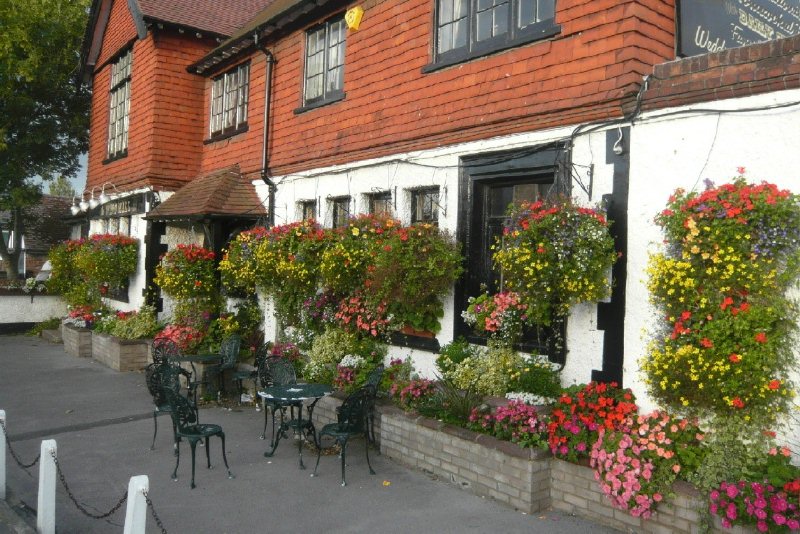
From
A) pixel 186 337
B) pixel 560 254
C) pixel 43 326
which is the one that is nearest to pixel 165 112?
pixel 186 337

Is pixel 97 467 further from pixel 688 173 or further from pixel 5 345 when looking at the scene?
pixel 5 345

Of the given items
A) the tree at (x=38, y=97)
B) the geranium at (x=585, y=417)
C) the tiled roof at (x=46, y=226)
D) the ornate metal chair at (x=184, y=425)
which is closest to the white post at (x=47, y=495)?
the ornate metal chair at (x=184, y=425)

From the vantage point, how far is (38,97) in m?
22.0

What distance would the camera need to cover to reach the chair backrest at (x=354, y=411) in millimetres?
6738

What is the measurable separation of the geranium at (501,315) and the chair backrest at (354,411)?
60.7 inches

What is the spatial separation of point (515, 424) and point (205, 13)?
531 inches

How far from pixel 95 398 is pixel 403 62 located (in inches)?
298

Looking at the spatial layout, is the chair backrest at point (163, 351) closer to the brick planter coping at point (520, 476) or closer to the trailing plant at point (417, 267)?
the trailing plant at point (417, 267)

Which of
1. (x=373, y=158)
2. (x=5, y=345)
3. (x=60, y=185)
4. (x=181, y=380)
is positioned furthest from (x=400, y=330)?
(x=60, y=185)

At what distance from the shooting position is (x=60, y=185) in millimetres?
81312

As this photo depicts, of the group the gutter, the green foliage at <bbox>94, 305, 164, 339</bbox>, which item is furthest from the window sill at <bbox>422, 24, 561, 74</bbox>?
the green foliage at <bbox>94, 305, 164, 339</bbox>

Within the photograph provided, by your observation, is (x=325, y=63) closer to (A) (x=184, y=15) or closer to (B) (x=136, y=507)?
(A) (x=184, y=15)

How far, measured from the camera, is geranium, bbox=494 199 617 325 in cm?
608

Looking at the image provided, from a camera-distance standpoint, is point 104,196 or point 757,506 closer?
point 757,506
